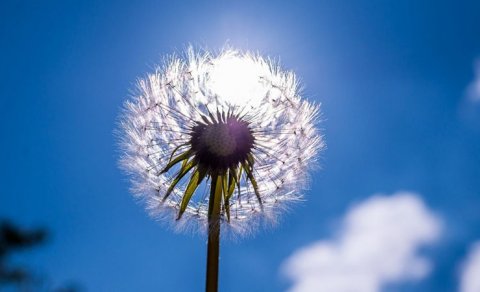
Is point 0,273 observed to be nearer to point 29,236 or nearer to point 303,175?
point 29,236

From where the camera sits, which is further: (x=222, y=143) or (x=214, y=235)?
(x=222, y=143)

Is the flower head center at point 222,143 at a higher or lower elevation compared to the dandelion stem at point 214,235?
higher

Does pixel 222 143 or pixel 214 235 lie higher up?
pixel 222 143

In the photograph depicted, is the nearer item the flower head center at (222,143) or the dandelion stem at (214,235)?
the dandelion stem at (214,235)

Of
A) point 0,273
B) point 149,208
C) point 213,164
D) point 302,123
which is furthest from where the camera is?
point 0,273

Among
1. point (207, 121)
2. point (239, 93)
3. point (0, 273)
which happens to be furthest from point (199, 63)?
point (0, 273)
